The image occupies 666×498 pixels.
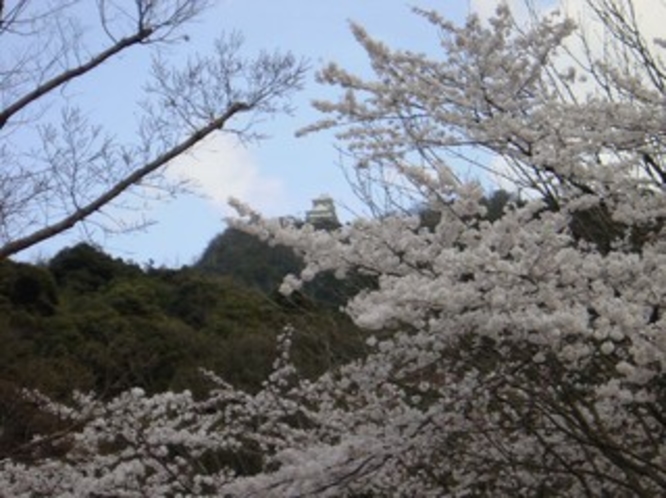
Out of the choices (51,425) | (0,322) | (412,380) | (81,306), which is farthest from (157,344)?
(412,380)

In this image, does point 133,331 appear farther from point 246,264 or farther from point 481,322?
point 481,322

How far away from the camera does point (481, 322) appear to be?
2.66 m

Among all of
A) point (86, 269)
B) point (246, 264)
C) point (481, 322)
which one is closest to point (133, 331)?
point (246, 264)

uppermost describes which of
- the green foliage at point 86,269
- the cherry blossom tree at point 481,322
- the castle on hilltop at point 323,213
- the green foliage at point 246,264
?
the green foliage at point 86,269

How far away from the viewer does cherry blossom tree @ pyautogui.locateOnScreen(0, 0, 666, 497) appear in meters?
2.73

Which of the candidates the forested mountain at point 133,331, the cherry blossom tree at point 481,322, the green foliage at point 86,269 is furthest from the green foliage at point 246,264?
the green foliage at point 86,269

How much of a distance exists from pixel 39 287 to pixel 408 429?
18.2 meters

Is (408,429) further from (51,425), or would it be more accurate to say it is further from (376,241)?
(51,425)

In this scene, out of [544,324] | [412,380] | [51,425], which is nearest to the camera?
[544,324]

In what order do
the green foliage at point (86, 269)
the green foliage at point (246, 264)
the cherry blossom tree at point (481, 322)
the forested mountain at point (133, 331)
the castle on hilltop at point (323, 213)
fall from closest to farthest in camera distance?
1. the cherry blossom tree at point (481, 322)
2. the castle on hilltop at point (323, 213)
3. the forested mountain at point (133, 331)
4. the green foliage at point (246, 264)
5. the green foliage at point (86, 269)

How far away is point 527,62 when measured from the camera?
4598 mm

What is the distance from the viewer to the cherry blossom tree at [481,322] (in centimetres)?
273

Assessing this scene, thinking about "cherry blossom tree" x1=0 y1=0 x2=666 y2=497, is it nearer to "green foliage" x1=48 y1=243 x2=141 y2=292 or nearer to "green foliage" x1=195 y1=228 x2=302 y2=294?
"green foliage" x1=195 y1=228 x2=302 y2=294

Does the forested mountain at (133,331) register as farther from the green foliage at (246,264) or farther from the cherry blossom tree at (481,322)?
the cherry blossom tree at (481,322)
